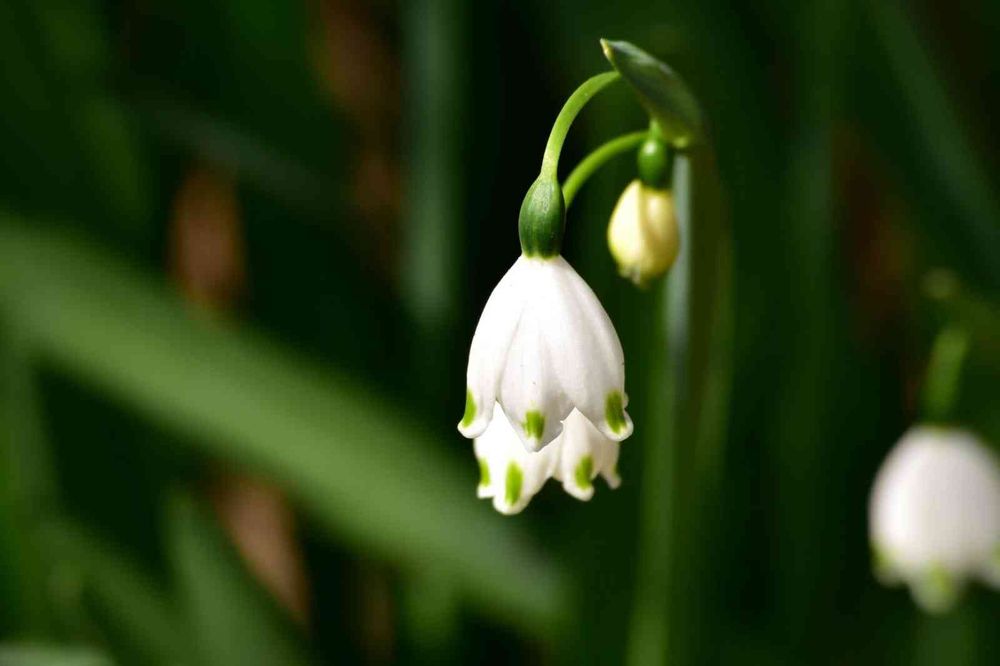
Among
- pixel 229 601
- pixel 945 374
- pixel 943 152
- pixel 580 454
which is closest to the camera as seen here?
pixel 580 454

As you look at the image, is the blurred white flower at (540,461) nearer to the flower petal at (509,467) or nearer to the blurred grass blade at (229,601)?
the flower petal at (509,467)

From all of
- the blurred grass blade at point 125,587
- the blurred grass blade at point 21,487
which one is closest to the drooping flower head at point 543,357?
the blurred grass blade at point 125,587

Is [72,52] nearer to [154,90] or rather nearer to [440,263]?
[154,90]

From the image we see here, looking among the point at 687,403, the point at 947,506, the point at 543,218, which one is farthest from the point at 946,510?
the point at 543,218

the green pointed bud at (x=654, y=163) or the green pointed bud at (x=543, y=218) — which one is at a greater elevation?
the green pointed bud at (x=654, y=163)

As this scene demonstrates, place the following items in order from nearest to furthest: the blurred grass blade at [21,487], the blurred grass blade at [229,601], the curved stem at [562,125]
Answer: the curved stem at [562,125], the blurred grass blade at [229,601], the blurred grass blade at [21,487]

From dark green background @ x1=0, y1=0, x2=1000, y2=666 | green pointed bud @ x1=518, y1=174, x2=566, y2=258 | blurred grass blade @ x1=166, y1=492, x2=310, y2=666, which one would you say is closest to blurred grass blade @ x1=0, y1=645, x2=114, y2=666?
dark green background @ x1=0, y1=0, x2=1000, y2=666

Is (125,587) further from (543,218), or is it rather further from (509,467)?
(543,218)
